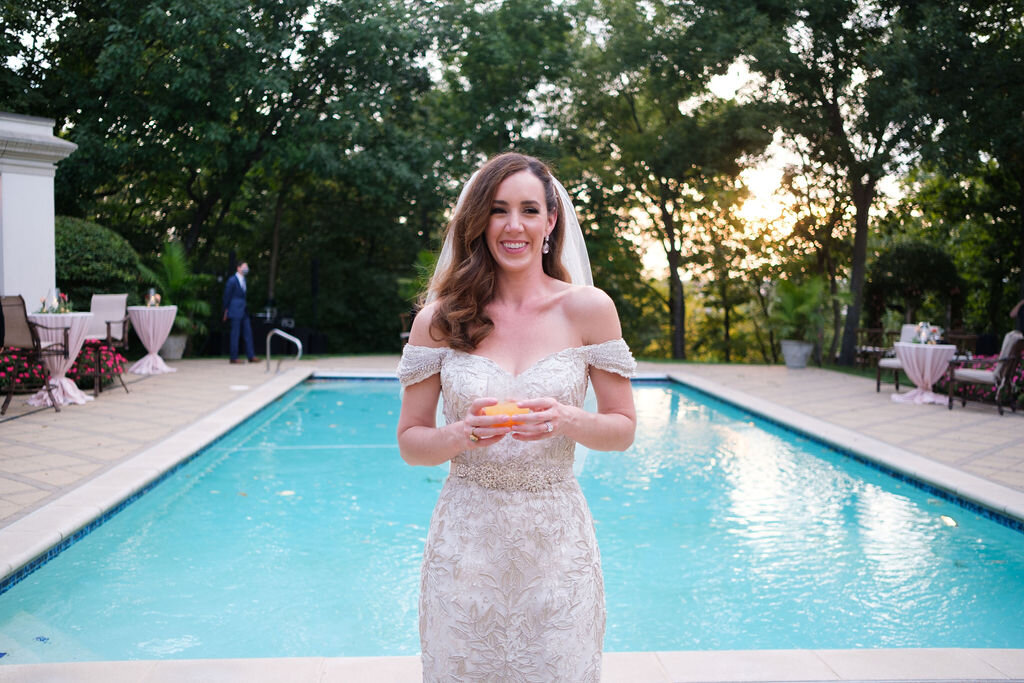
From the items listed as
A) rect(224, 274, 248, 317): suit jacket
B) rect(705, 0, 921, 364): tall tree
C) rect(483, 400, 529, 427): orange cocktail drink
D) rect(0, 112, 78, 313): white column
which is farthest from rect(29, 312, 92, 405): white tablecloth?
rect(705, 0, 921, 364): tall tree

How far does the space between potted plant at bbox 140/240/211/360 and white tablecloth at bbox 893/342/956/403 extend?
11.2m

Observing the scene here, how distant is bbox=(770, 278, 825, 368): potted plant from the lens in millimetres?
15703

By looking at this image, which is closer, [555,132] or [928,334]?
[928,334]

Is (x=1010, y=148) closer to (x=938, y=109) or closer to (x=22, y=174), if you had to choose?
(x=938, y=109)

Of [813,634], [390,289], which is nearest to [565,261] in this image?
[813,634]

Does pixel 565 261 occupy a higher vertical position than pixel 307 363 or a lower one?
higher

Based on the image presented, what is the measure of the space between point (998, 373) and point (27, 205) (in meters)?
12.0

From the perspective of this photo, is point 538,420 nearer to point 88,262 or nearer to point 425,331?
point 425,331

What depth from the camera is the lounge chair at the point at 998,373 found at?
1018 cm

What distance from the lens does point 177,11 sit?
561 inches

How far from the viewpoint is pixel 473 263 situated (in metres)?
2.12

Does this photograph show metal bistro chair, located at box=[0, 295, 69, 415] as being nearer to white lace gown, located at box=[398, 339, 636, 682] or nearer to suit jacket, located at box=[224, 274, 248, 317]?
suit jacket, located at box=[224, 274, 248, 317]

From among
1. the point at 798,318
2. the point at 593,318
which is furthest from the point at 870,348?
the point at 593,318

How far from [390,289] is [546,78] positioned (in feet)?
19.1
